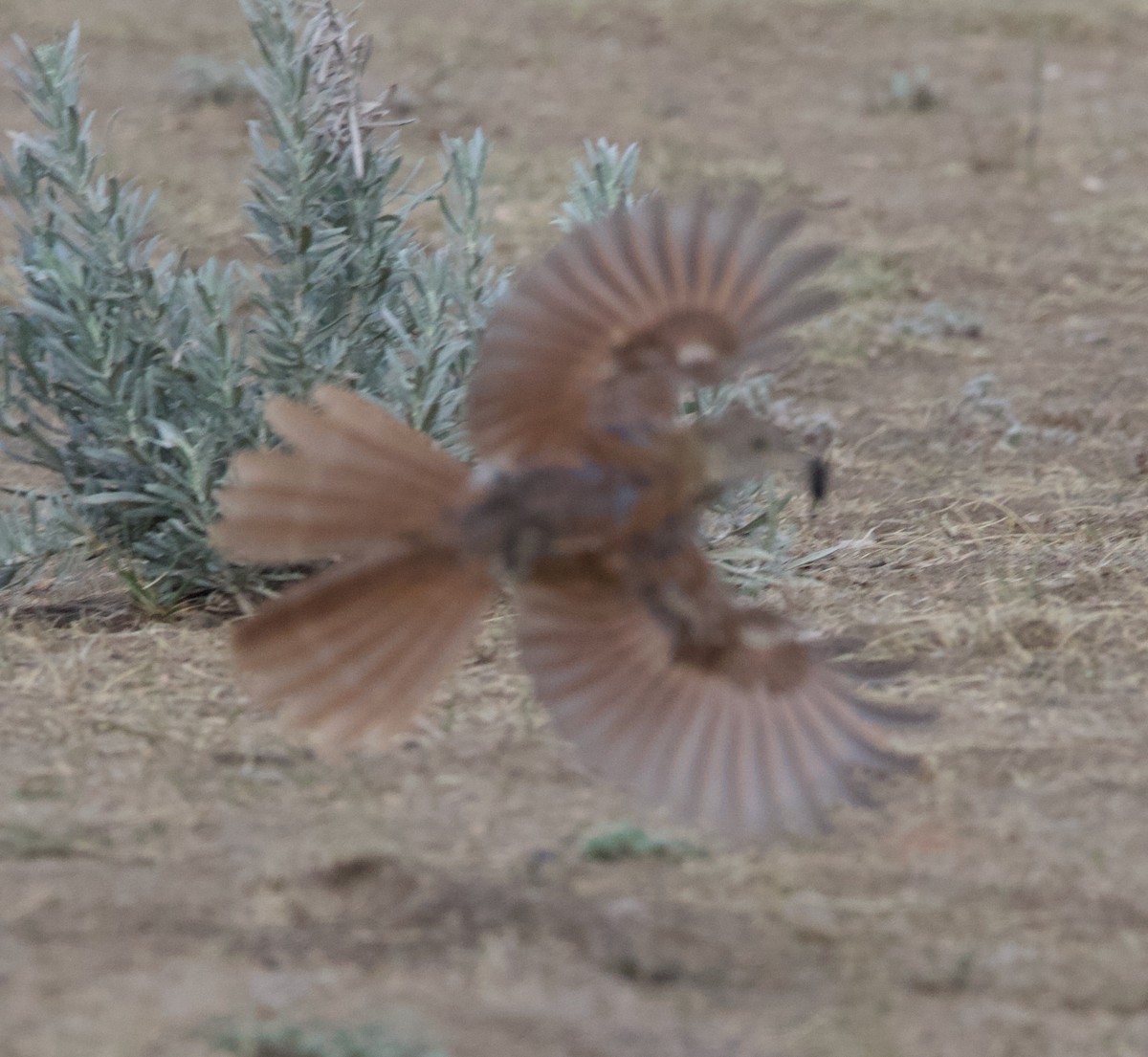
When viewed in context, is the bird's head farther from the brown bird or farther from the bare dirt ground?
the bare dirt ground

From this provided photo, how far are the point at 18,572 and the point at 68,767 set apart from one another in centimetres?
89

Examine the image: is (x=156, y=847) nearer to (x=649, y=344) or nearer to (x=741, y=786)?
(x=741, y=786)

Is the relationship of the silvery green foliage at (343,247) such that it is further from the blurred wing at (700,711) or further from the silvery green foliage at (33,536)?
the blurred wing at (700,711)

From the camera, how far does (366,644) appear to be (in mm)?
2641

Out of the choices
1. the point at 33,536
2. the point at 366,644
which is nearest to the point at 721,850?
the point at 366,644

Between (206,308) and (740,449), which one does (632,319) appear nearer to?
(740,449)

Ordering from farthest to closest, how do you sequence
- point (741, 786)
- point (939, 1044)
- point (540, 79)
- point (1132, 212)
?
point (540, 79)
point (1132, 212)
point (741, 786)
point (939, 1044)

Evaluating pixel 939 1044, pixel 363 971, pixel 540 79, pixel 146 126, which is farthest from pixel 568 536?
pixel 540 79

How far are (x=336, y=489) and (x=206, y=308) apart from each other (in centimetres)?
94

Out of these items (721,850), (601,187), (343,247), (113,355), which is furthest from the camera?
(601,187)

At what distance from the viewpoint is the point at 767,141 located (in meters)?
7.98

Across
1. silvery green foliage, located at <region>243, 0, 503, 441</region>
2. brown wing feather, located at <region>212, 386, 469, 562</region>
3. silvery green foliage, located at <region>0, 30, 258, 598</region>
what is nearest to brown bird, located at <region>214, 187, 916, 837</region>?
brown wing feather, located at <region>212, 386, 469, 562</region>

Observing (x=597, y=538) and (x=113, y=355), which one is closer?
(x=597, y=538)

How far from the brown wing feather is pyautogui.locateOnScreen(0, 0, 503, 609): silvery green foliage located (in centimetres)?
70
